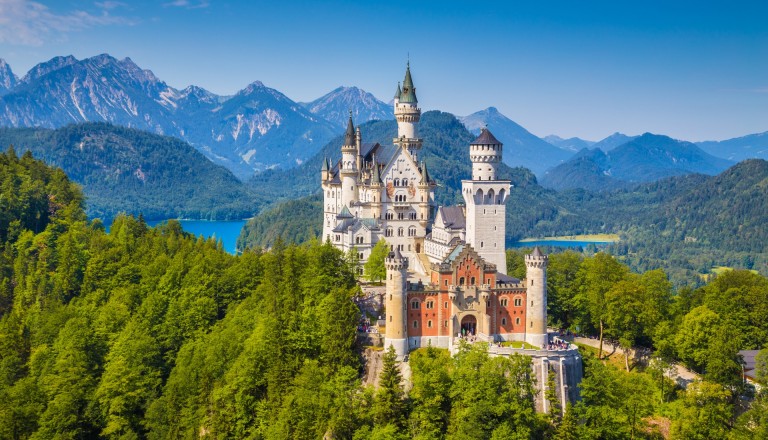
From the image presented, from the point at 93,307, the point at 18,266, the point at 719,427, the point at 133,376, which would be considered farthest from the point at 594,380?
the point at 18,266

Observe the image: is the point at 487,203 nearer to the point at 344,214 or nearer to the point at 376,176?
the point at 376,176

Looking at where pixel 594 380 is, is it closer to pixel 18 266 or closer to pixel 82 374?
pixel 82 374

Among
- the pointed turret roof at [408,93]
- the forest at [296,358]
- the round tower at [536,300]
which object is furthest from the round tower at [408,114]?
the round tower at [536,300]

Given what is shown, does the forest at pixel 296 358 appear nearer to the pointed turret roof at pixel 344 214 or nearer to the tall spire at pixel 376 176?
the pointed turret roof at pixel 344 214

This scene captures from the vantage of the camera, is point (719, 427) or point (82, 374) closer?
point (719, 427)

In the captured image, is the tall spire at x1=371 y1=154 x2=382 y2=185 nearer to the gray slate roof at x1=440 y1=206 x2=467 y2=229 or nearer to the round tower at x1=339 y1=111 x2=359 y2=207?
the round tower at x1=339 y1=111 x2=359 y2=207

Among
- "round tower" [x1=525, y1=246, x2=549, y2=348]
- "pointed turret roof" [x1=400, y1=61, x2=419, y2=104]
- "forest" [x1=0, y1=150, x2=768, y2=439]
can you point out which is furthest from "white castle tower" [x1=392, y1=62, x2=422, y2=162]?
"round tower" [x1=525, y1=246, x2=549, y2=348]
